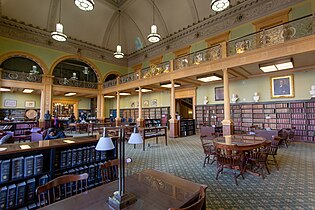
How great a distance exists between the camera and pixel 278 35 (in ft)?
21.1

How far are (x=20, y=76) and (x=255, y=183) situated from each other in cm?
1459

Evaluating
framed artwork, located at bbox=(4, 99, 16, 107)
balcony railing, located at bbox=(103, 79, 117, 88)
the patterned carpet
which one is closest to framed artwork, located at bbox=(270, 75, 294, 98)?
the patterned carpet

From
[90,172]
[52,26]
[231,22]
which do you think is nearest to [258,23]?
[231,22]

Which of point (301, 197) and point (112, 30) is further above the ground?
point (112, 30)

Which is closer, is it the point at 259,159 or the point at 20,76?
the point at 259,159

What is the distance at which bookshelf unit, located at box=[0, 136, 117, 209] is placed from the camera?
2.36 metres

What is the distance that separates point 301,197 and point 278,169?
1466 millimetres

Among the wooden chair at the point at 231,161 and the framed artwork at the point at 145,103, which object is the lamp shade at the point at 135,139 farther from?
the framed artwork at the point at 145,103

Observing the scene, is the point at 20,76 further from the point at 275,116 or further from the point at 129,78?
the point at 275,116

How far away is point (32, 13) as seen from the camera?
11.2 metres

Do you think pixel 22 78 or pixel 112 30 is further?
pixel 112 30

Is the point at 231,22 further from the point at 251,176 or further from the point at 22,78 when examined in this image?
the point at 22,78

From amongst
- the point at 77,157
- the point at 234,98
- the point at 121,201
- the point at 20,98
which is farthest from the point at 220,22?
the point at 20,98

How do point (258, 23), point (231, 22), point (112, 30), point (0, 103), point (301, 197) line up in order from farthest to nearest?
point (112, 30) < point (0, 103) < point (231, 22) < point (258, 23) < point (301, 197)
